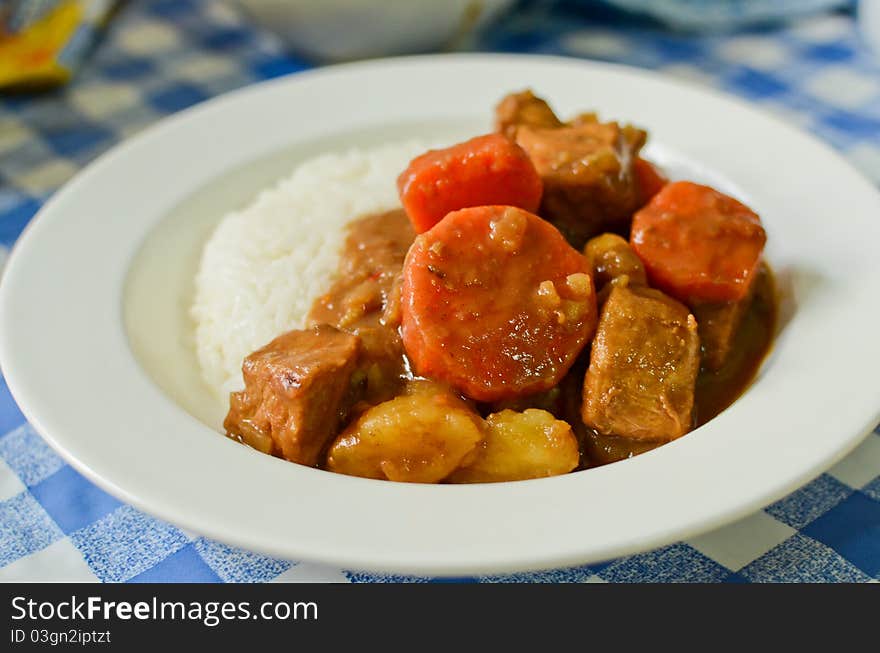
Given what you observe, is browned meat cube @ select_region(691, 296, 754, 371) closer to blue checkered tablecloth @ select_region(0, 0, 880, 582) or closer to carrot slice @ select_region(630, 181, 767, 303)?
carrot slice @ select_region(630, 181, 767, 303)

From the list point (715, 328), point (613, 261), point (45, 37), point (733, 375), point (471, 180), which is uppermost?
point (471, 180)

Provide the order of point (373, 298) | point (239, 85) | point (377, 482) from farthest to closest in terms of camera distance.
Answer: point (239, 85)
point (373, 298)
point (377, 482)

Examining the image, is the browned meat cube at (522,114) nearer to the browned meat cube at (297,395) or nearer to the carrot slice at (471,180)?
the carrot slice at (471,180)

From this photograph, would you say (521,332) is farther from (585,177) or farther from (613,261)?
(585,177)

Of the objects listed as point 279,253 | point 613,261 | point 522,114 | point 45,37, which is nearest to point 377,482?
point 613,261

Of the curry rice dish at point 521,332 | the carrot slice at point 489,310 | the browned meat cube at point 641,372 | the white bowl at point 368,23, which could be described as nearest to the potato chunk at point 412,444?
the curry rice dish at point 521,332

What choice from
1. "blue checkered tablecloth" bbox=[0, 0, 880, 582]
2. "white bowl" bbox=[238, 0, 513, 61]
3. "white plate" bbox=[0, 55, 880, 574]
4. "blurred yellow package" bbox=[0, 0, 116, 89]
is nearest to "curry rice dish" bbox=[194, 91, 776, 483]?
"white plate" bbox=[0, 55, 880, 574]
